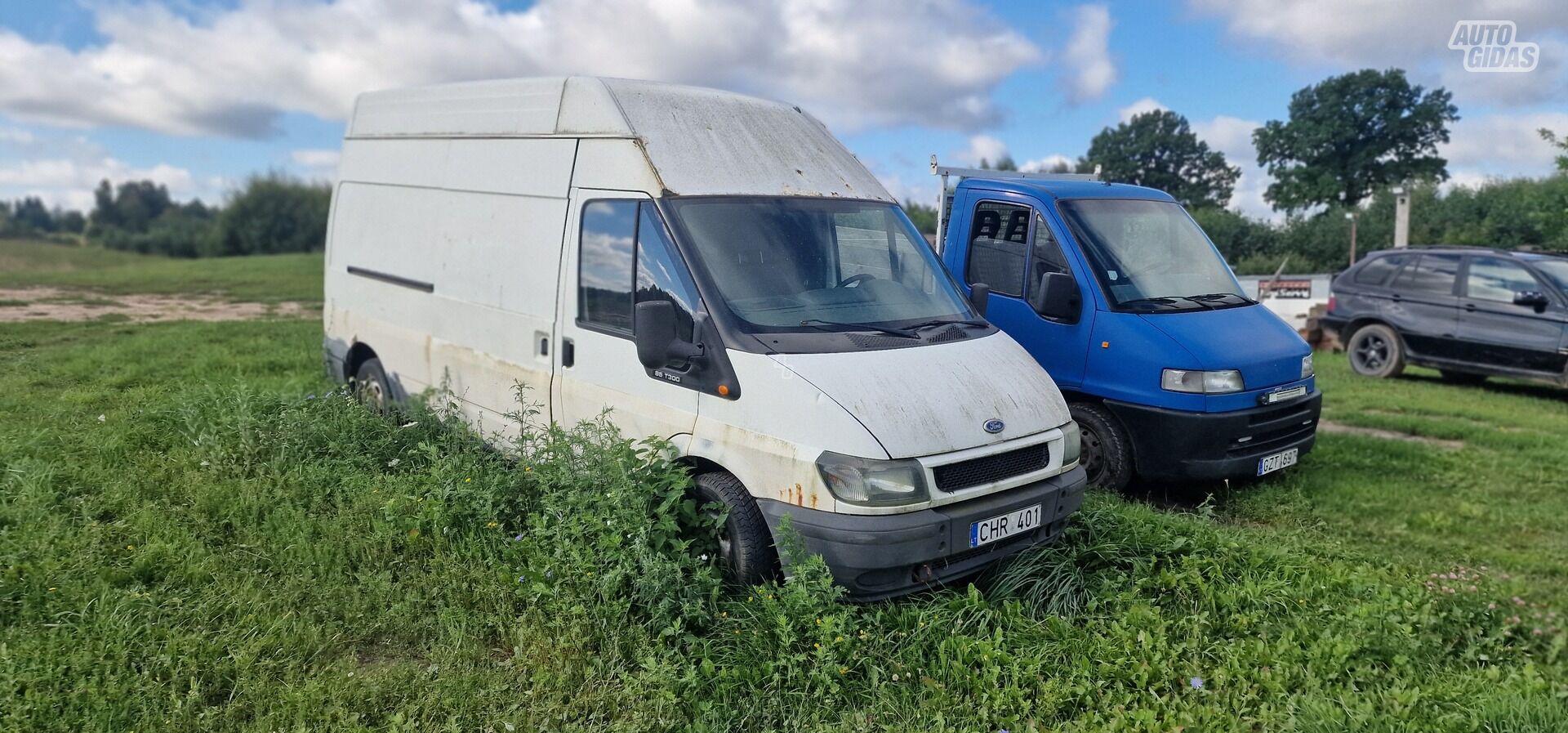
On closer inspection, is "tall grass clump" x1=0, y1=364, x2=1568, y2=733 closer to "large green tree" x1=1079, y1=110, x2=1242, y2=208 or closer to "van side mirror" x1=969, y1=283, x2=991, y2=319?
"van side mirror" x1=969, y1=283, x2=991, y2=319

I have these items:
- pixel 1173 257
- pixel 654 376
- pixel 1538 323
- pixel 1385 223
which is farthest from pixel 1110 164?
pixel 654 376

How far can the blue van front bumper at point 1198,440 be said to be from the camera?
6.20m

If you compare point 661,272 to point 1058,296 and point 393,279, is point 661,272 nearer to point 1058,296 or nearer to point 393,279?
point 1058,296

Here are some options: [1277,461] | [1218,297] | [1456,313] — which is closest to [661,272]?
[1218,297]

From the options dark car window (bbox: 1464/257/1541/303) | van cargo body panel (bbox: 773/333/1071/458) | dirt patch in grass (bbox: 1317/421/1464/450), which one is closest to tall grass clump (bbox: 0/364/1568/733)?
van cargo body panel (bbox: 773/333/1071/458)

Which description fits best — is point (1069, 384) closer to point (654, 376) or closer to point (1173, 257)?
point (1173, 257)

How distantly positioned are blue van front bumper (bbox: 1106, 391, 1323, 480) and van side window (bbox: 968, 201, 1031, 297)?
1177 millimetres

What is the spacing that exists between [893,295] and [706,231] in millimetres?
1053

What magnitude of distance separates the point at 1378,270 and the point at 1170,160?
46.0 metres

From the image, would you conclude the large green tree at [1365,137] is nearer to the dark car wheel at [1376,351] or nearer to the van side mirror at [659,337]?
the dark car wheel at [1376,351]

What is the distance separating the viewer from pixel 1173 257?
280 inches

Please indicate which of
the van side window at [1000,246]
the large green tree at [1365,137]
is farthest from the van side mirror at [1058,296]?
the large green tree at [1365,137]

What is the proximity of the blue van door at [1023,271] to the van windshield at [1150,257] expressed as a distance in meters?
0.21

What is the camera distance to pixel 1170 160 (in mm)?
55406
